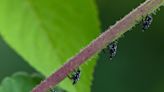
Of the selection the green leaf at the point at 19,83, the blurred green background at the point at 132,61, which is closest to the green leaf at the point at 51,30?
the green leaf at the point at 19,83

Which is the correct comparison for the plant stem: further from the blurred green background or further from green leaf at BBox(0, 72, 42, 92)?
the blurred green background

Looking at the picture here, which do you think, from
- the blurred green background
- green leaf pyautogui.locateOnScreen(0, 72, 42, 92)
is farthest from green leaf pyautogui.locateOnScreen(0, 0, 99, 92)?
the blurred green background

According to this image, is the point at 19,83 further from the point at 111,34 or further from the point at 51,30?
the point at 111,34

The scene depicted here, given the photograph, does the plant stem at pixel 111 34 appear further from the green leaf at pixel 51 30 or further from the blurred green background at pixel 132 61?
the blurred green background at pixel 132 61

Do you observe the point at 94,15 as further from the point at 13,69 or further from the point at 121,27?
the point at 13,69

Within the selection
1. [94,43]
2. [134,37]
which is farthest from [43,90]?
[134,37]

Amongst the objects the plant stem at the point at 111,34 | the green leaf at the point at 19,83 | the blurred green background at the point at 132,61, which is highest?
the blurred green background at the point at 132,61
